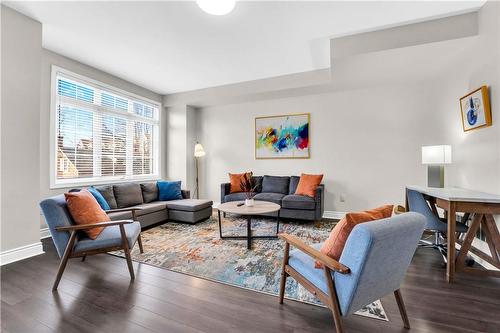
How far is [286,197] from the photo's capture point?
13.4ft

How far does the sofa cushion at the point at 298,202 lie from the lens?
3.85 meters

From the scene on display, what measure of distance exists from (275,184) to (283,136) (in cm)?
110

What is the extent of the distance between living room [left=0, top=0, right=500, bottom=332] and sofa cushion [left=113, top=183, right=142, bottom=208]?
0.03m

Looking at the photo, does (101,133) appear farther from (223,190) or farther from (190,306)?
(190,306)

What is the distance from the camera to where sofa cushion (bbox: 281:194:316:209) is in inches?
→ 152

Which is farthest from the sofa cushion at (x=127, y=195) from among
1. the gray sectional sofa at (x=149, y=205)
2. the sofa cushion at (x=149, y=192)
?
the sofa cushion at (x=149, y=192)

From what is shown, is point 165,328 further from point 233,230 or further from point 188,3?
point 188,3

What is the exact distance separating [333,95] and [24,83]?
4.79 meters

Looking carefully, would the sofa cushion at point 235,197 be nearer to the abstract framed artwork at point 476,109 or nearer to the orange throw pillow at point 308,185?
the orange throw pillow at point 308,185

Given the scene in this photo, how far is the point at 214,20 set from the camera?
260 centimetres

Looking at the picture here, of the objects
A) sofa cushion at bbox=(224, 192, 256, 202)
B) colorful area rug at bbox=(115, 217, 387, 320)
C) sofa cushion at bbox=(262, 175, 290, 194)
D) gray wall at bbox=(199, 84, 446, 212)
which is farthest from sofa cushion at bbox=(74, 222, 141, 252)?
gray wall at bbox=(199, 84, 446, 212)

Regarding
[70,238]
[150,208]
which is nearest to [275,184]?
[150,208]

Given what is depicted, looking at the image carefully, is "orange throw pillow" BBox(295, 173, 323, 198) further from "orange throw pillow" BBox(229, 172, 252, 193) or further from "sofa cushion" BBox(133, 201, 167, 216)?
"sofa cushion" BBox(133, 201, 167, 216)

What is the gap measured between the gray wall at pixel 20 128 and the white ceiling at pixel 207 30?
0.90 ft
